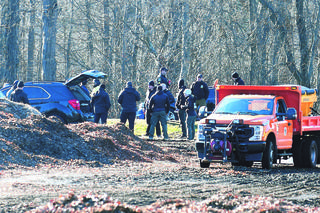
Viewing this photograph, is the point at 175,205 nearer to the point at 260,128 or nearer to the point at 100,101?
the point at 260,128

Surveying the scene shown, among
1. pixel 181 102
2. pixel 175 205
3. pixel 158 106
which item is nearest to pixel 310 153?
pixel 158 106

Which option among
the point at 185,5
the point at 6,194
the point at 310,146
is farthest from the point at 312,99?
the point at 185,5

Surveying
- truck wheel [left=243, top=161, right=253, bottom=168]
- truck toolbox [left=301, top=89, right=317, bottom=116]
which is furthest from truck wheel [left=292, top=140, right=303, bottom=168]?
truck wheel [left=243, top=161, right=253, bottom=168]

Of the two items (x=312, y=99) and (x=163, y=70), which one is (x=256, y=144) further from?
(x=163, y=70)

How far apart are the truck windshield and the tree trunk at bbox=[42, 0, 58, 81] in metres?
15.3

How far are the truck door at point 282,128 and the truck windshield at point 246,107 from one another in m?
0.32

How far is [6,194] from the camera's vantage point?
1002cm

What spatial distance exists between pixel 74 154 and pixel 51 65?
552 inches

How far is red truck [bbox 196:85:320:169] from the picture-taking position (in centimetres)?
1430

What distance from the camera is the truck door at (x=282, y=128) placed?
15.3 m

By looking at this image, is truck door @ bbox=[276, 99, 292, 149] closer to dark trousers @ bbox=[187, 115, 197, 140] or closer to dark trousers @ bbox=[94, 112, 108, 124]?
dark trousers @ bbox=[187, 115, 197, 140]

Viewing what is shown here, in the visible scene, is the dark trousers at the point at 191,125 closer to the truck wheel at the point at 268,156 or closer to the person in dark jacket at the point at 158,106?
the person in dark jacket at the point at 158,106

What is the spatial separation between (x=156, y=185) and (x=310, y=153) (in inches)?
251

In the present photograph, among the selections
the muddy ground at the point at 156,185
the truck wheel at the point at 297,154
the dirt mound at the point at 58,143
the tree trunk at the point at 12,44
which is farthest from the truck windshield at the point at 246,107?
the tree trunk at the point at 12,44
